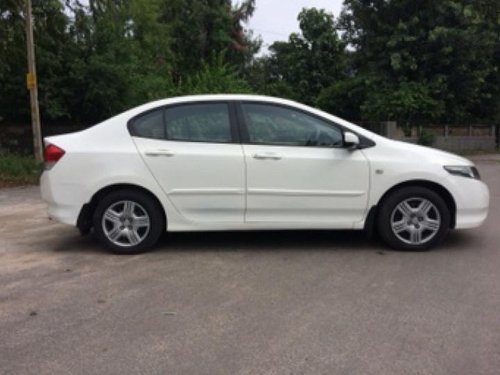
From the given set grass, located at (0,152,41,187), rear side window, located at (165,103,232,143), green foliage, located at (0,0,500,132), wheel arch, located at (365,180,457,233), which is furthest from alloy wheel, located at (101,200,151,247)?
green foliage, located at (0,0,500,132)

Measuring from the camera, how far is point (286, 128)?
20.4 feet

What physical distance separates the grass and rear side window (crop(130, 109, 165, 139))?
25.3 feet

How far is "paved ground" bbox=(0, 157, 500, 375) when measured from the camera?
363 centimetres

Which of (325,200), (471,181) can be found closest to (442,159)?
(471,181)

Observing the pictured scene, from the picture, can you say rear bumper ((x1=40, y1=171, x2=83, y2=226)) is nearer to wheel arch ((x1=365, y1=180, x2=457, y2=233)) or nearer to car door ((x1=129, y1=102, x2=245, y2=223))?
car door ((x1=129, y1=102, x2=245, y2=223))

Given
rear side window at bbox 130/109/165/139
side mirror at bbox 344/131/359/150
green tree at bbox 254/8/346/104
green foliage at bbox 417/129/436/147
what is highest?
green tree at bbox 254/8/346/104

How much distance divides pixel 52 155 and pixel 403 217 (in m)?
3.68

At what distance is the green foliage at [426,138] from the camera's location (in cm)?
2320

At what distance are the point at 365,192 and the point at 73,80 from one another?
1271 cm

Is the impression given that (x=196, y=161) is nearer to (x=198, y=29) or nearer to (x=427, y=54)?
(x=427, y=54)

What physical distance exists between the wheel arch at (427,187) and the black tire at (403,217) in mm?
35

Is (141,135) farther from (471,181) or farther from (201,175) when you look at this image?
(471,181)

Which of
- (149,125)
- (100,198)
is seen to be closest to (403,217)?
(149,125)

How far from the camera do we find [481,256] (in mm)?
6055
